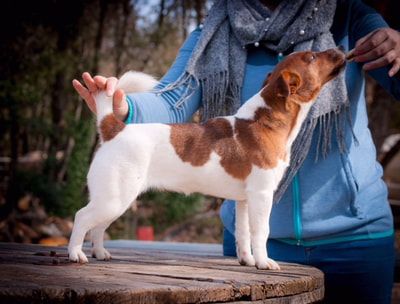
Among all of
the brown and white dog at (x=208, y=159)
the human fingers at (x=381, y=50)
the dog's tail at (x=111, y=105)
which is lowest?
the brown and white dog at (x=208, y=159)

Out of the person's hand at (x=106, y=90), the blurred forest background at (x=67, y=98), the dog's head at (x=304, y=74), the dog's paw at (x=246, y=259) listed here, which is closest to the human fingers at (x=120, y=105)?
the person's hand at (x=106, y=90)

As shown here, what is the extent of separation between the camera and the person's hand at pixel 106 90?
83.6 inches

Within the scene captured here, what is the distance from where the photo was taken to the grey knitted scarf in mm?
2473

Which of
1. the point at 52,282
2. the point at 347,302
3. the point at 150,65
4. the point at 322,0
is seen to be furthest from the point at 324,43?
the point at 150,65

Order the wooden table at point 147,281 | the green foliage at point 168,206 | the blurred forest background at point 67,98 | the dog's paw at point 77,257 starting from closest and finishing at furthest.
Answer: the wooden table at point 147,281, the dog's paw at point 77,257, the blurred forest background at point 67,98, the green foliage at point 168,206

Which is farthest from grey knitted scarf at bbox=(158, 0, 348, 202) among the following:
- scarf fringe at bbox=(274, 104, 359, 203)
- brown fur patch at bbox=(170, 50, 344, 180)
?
brown fur patch at bbox=(170, 50, 344, 180)

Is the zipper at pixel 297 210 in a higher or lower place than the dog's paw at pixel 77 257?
Answer: higher

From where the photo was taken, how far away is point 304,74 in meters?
2.20

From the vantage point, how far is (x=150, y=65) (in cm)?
938

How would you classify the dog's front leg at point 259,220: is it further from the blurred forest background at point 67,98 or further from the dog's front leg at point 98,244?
the blurred forest background at point 67,98

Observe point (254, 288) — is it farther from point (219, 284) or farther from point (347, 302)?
point (347, 302)

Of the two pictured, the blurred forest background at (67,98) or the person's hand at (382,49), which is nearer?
the person's hand at (382,49)

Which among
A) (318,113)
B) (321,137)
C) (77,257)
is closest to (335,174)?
(321,137)

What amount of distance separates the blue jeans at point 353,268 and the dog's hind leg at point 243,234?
0.35 metres
